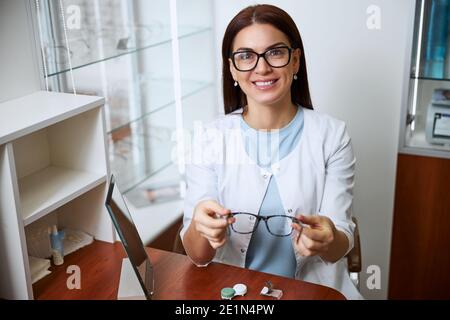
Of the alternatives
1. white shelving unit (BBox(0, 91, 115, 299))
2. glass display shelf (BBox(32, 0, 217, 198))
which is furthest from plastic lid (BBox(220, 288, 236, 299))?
glass display shelf (BBox(32, 0, 217, 198))

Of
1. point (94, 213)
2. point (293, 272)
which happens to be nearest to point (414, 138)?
point (293, 272)

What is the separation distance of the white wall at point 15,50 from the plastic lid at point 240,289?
0.82 m

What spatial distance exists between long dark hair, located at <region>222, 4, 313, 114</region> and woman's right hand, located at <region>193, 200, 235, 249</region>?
474 millimetres

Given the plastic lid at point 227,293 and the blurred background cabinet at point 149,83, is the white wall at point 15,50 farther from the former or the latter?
the plastic lid at point 227,293

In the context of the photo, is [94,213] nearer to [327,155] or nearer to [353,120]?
[327,155]

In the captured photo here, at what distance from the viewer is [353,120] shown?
2.23 meters

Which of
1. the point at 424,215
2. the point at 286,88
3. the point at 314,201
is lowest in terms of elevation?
the point at 424,215

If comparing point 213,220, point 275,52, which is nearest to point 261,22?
point 275,52

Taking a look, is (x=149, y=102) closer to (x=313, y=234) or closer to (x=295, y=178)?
(x=295, y=178)

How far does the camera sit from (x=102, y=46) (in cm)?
211

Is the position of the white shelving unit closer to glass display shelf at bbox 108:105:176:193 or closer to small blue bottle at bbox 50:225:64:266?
small blue bottle at bbox 50:225:64:266

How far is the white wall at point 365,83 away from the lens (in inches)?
81.8

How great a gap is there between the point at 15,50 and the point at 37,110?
0.22 metres
